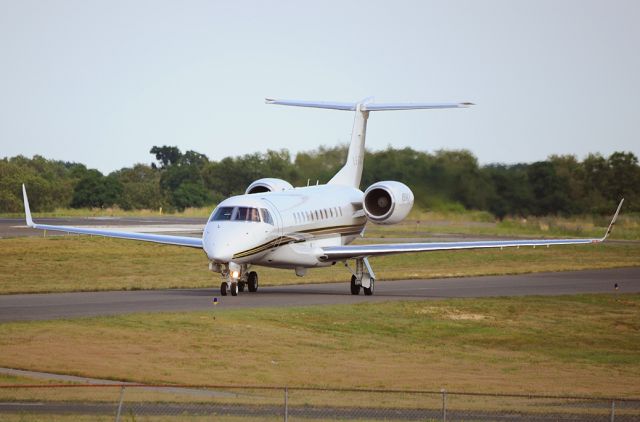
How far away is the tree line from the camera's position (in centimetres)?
6134

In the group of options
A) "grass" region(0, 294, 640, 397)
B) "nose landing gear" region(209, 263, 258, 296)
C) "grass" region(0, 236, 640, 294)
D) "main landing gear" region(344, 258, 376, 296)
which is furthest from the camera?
"grass" region(0, 236, 640, 294)

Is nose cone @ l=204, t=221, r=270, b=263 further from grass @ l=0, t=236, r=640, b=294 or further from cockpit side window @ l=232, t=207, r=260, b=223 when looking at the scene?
grass @ l=0, t=236, r=640, b=294

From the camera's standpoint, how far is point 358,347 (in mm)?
26891

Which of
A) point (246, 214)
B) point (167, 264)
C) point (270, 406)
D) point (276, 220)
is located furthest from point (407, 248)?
point (270, 406)

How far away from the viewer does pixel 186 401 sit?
1909 centimetres

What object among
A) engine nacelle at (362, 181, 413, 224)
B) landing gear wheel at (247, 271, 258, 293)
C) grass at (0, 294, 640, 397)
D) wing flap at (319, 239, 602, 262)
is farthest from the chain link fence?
engine nacelle at (362, 181, 413, 224)

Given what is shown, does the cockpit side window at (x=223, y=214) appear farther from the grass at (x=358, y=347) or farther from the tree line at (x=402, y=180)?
the tree line at (x=402, y=180)

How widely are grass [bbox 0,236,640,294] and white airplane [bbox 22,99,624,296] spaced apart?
8.50ft

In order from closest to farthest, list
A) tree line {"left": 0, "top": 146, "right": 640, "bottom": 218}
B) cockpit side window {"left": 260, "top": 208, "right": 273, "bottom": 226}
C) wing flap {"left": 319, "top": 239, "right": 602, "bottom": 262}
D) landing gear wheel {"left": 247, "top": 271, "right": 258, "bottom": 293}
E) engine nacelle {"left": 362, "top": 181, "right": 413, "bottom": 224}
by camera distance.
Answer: cockpit side window {"left": 260, "top": 208, "right": 273, "bottom": 226}, wing flap {"left": 319, "top": 239, "right": 602, "bottom": 262}, landing gear wheel {"left": 247, "top": 271, "right": 258, "bottom": 293}, engine nacelle {"left": 362, "top": 181, "right": 413, "bottom": 224}, tree line {"left": 0, "top": 146, "right": 640, "bottom": 218}

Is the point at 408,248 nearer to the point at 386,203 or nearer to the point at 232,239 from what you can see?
the point at 386,203

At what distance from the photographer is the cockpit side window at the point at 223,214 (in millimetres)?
35500

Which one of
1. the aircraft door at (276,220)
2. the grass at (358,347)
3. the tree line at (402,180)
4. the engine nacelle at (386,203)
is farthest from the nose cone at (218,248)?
the tree line at (402,180)

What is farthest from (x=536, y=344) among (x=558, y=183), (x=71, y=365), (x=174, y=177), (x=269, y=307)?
(x=174, y=177)

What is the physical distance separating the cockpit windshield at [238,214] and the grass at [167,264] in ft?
18.2
